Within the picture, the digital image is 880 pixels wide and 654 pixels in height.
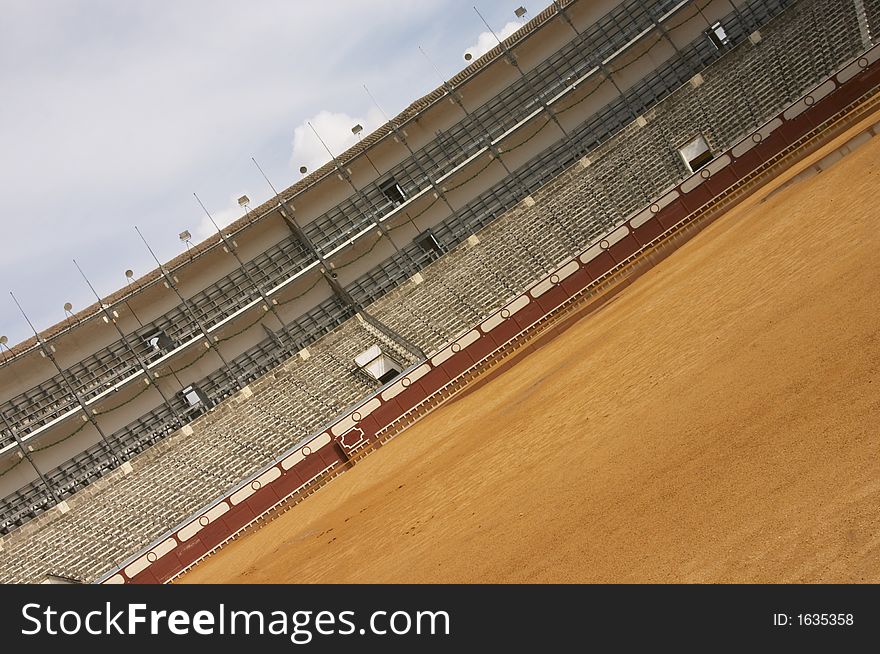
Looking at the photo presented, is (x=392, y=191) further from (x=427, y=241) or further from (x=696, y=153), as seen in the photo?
(x=696, y=153)

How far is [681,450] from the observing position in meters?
12.8

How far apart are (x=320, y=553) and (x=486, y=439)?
16.1ft

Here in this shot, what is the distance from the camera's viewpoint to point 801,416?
11.9 metres

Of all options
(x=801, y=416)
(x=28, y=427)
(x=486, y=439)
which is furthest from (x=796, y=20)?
(x=28, y=427)

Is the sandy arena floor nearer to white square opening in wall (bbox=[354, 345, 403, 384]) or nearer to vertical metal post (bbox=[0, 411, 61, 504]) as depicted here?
white square opening in wall (bbox=[354, 345, 403, 384])

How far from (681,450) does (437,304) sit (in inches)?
912

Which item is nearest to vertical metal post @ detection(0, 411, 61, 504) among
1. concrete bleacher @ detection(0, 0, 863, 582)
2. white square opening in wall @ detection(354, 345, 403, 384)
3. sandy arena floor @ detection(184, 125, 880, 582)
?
concrete bleacher @ detection(0, 0, 863, 582)

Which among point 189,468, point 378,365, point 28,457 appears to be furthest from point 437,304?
point 28,457

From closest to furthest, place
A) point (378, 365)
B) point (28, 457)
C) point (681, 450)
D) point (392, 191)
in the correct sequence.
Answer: point (681, 450) → point (378, 365) → point (28, 457) → point (392, 191)

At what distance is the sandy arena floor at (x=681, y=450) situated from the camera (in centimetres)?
1011

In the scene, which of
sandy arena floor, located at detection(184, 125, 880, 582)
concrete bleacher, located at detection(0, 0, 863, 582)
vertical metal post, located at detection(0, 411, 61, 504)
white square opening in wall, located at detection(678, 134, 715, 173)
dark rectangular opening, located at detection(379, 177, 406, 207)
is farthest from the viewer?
dark rectangular opening, located at detection(379, 177, 406, 207)

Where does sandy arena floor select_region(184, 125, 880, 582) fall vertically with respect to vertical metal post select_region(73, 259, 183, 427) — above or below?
below

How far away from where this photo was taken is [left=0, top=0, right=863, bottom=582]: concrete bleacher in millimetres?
30656

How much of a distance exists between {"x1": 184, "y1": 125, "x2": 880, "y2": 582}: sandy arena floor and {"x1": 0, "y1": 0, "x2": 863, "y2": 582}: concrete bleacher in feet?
25.9
